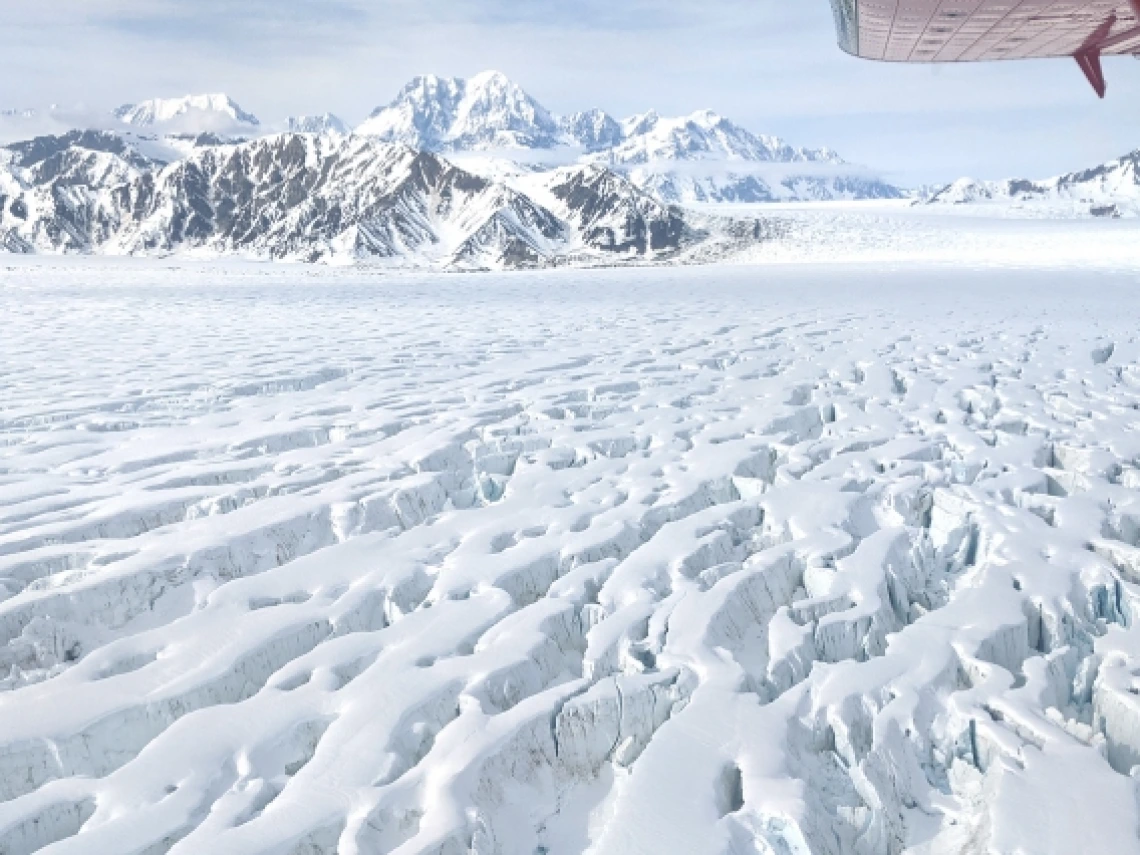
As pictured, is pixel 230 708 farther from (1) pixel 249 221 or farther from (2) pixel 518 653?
(1) pixel 249 221

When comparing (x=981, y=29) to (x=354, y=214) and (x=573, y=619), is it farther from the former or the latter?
(x=354, y=214)

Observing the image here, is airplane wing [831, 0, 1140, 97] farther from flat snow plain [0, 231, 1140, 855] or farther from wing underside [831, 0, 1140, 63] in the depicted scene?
flat snow plain [0, 231, 1140, 855]

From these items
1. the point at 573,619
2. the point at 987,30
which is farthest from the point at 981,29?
the point at 573,619

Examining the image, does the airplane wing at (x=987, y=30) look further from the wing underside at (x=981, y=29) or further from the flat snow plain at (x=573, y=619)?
the flat snow plain at (x=573, y=619)

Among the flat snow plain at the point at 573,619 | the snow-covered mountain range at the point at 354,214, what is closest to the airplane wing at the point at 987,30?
the flat snow plain at the point at 573,619

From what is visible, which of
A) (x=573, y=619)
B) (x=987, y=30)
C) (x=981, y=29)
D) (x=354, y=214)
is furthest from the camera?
(x=354, y=214)
